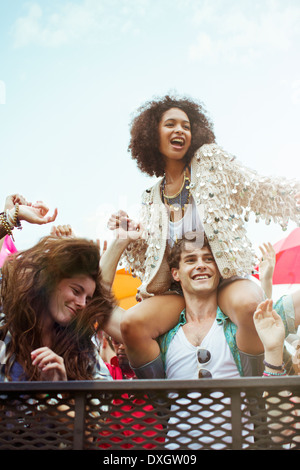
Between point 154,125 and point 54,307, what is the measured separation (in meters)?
0.95

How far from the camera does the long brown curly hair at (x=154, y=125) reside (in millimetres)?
2221

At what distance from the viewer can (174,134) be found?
A: 2.19 meters

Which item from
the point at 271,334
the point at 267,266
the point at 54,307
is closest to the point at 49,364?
the point at 54,307

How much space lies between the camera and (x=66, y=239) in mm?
2010

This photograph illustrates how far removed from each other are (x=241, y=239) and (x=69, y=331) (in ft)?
2.64

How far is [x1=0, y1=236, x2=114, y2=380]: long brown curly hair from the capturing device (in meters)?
1.77

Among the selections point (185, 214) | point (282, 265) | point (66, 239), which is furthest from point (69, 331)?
point (282, 265)

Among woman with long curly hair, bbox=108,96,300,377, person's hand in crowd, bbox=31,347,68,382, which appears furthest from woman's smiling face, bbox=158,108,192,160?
person's hand in crowd, bbox=31,347,68,382

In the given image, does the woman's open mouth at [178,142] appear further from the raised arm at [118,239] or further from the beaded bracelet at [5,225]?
the beaded bracelet at [5,225]

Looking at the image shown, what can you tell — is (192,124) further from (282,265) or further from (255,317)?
(282,265)

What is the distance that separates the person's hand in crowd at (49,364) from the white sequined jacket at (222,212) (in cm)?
61

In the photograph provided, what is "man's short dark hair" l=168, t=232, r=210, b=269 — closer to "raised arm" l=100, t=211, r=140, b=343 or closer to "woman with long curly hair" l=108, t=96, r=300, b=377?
"woman with long curly hair" l=108, t=96, r=300, b=377

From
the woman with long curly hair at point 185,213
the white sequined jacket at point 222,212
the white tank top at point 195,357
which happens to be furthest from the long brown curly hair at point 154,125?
the white tank top at point 195,357

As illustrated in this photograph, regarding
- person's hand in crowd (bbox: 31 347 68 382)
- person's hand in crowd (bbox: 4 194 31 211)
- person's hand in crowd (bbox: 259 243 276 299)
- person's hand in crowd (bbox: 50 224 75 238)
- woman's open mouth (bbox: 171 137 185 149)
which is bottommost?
person's hand in crowd (bbox: 31 347 68 382)
